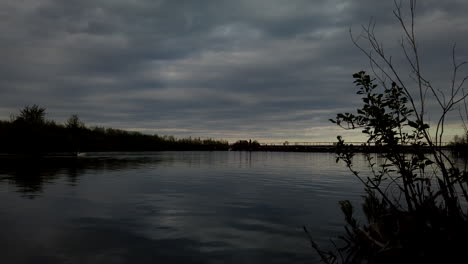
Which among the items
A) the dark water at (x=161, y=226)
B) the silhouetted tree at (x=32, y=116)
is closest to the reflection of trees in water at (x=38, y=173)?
the dark water at (x=161, y=226)

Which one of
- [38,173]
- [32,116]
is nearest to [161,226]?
[38,173]

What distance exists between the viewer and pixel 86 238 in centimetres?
941

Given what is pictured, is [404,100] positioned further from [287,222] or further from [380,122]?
[287,222]

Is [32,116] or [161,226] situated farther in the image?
[32,116]

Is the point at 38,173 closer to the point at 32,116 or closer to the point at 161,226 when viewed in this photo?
the point at 161,226

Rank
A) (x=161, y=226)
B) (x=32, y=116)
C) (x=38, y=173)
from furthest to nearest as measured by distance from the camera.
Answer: (x=32, y=116), (x=38, y=173), (x=161, y=226)

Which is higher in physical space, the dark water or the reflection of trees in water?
the dark water

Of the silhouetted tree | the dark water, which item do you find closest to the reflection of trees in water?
the dark water

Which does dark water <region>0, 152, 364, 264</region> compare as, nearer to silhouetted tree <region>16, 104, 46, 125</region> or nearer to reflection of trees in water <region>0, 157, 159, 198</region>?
reflection of trees in water <region>0, 157, 159, 198</region>

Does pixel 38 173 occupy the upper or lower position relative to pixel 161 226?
lower

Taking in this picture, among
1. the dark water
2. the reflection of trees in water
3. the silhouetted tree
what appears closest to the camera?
the dark water

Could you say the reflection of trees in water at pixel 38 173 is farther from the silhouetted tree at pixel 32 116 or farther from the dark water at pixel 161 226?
the silhouetted tree at pixel 32 116

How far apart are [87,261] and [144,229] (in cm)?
324

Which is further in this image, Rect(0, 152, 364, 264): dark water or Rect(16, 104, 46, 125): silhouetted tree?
Rect(16, 104, 46, 125): silhouetted tree
